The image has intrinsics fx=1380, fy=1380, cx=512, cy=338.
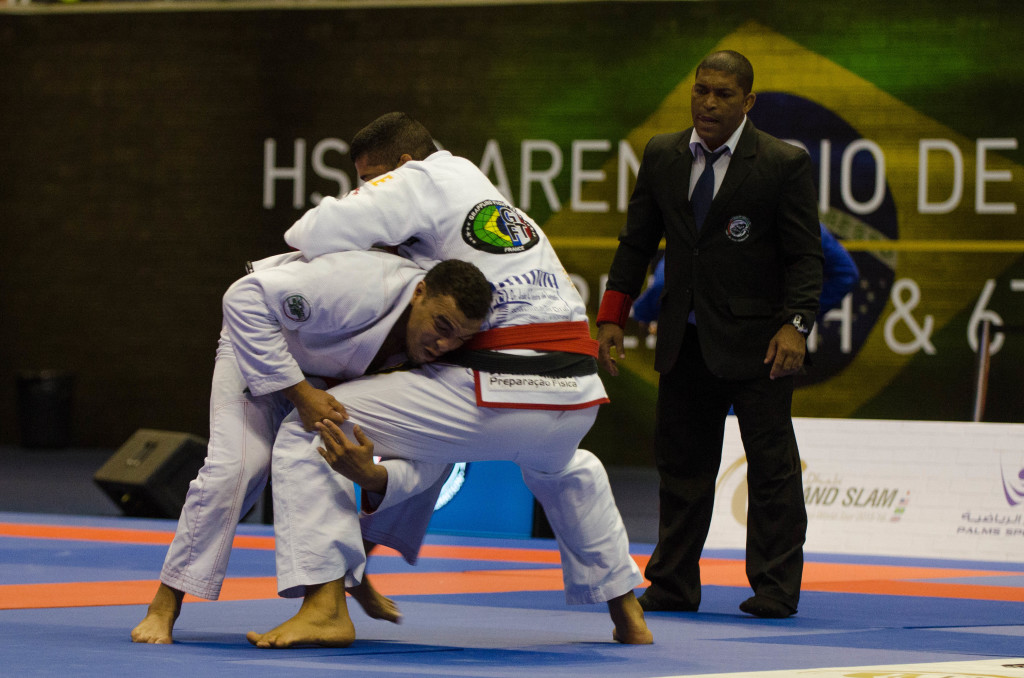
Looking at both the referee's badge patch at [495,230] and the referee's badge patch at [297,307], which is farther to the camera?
the referee's badge patch at [495,230]

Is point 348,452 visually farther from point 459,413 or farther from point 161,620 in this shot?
point 161,620

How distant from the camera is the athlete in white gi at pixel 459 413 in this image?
291cm

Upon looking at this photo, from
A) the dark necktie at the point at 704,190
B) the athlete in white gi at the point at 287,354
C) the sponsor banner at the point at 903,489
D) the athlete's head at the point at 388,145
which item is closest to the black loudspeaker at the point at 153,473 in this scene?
the sponsor banner at the point at 903,489

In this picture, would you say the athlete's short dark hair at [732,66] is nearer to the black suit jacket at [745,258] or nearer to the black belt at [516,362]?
the black suit jacket at [745,258]

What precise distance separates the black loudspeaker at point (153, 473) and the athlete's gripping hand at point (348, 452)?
12.7ft

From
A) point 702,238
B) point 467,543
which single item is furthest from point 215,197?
point 702,238

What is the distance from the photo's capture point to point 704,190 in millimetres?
4023

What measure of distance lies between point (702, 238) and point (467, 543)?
7.89ft

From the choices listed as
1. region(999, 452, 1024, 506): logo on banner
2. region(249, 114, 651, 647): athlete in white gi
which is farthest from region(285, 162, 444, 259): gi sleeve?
region(999, 452, 1024, 506): logo on banner

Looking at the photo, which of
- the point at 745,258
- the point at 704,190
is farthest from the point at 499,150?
the point at 745,258

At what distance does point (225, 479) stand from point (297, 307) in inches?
17.3

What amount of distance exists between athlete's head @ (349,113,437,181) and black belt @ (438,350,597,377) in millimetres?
595

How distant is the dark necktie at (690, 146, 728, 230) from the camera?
4.02 metres

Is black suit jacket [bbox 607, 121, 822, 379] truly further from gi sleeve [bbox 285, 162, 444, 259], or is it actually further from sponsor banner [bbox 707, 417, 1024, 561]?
sponsor banner [bbox 707, 417, 1024, 561]
